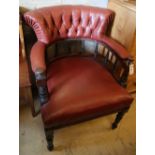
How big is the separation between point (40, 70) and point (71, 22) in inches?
22.9

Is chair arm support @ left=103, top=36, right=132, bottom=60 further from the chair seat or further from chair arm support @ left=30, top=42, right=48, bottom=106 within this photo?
chair arm support @ left=30, top=42, right=48, bottom=106

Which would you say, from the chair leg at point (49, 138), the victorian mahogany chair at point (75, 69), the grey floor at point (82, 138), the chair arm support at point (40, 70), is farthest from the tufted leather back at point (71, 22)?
the grey floor at point (82, 138)

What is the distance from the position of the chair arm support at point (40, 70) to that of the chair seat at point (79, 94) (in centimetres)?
6

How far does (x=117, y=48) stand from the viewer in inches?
46.5

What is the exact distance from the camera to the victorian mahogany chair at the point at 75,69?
1.01 meters

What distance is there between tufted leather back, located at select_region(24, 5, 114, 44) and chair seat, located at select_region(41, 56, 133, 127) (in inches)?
9.3

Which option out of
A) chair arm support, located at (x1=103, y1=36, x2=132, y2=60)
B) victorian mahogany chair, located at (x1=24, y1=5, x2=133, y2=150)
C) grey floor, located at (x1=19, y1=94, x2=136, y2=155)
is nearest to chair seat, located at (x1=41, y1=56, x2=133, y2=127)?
victorian mahogany chair, located at (x1=24, y1=5, x2=133, y2=150)

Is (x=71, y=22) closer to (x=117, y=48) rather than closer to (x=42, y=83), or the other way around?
(x=117, y=48)

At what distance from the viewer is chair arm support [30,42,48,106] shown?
2.96 feet
